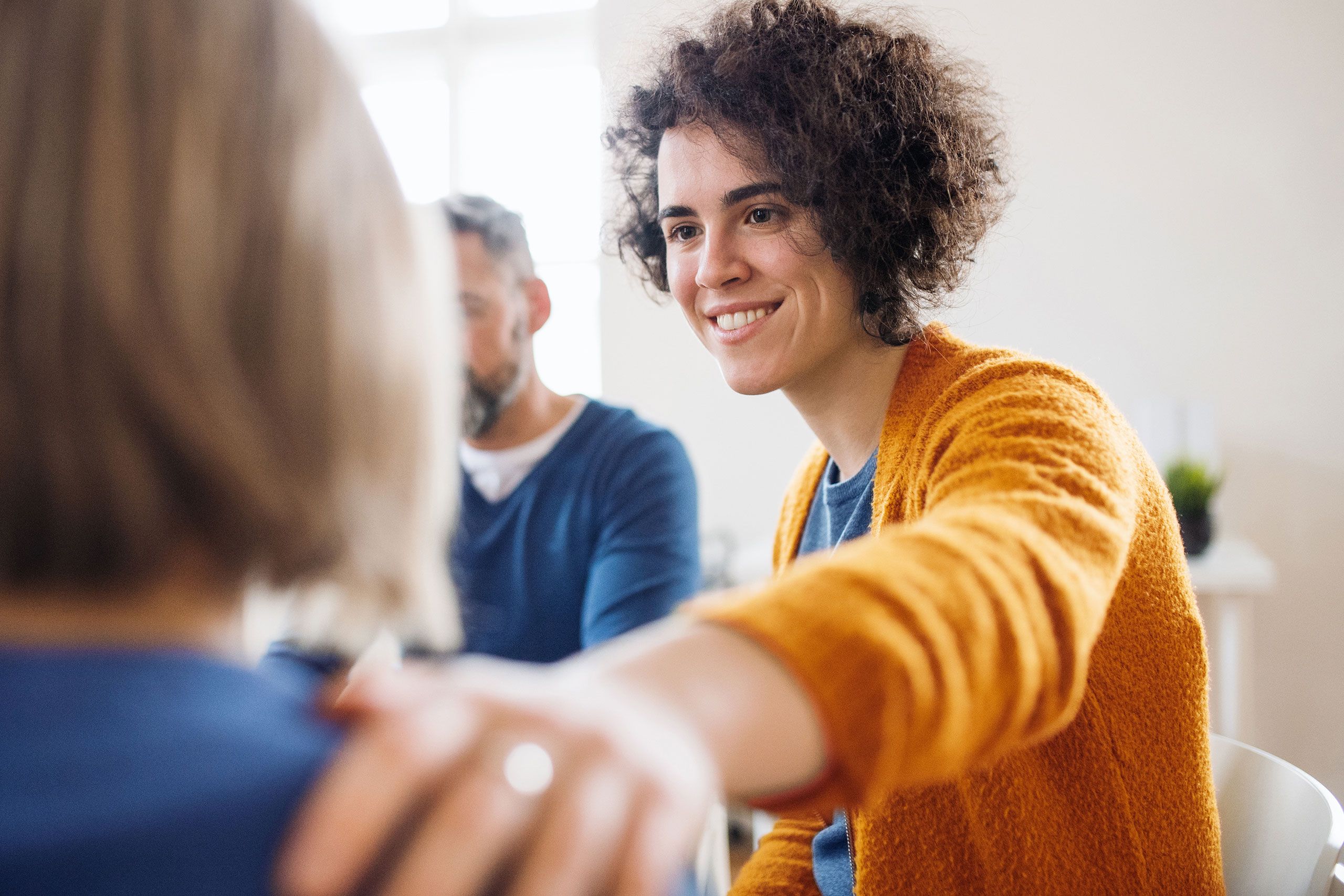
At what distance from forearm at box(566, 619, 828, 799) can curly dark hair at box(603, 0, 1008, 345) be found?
0.78 meters

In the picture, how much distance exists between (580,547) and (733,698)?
3.72ft

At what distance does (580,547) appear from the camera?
1.52m

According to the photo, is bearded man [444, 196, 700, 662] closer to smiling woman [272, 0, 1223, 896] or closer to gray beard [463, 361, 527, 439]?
gray beard [463, 361, 527, 439]

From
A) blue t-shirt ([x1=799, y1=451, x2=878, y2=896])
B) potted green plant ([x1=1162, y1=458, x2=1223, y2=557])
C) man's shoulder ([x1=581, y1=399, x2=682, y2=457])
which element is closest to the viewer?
blue t-shirt ([x1=799, y1=451, x2=878, y2=896])

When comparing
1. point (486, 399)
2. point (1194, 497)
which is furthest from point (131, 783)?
point (1194, 497)

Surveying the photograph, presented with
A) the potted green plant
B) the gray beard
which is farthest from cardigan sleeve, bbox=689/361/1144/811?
the potted green plant

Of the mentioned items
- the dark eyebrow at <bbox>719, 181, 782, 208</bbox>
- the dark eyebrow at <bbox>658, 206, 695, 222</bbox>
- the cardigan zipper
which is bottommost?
the cardigan zipper

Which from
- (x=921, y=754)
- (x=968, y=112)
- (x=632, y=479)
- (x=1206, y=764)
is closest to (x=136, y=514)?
(x=921, y=754)

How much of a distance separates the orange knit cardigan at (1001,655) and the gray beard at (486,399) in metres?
0.81

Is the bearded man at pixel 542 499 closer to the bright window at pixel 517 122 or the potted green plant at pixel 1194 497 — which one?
the potted green plant at pixel 1194 497

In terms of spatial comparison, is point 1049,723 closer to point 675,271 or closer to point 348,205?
point 348,205

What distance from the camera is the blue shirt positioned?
57.1 inches

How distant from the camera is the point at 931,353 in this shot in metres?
1.06

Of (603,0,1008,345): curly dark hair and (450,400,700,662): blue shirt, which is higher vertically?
(603,0,1008,345): curly dark hair
